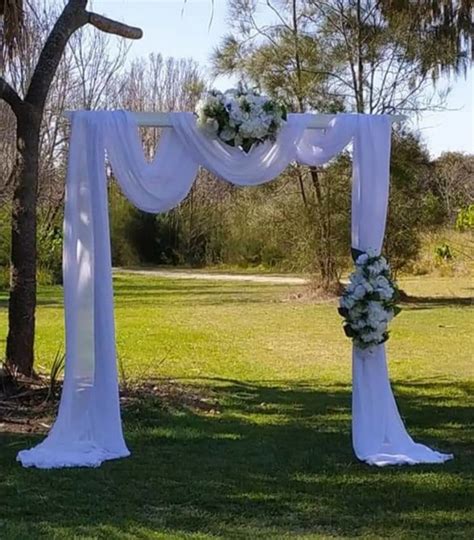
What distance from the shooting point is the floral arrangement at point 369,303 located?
5.44 m

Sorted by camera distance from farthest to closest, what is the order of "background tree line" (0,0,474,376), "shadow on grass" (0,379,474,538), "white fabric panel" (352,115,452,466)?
"background tree line" (0,0,474,376), "white fabric panel" (352,115,452,466), "shadow on grass" (0,379,474,538)

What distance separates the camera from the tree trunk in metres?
7.24

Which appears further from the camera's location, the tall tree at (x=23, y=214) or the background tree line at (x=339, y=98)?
the background tree line at (x=339, y=98)

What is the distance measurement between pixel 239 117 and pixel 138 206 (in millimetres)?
838

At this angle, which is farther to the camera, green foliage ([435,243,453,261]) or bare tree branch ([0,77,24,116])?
green foliage ([435,243,453,261])

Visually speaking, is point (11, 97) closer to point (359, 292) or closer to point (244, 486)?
point (359, 292)

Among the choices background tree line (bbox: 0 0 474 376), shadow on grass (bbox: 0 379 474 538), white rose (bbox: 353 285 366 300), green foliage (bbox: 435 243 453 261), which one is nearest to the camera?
shadow on grass (bbox: 0 379 474 538)

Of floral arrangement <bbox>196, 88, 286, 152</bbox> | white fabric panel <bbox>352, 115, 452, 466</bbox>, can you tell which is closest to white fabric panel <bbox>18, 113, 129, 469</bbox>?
floral arrangement <bbox>196, 88, 286, 152</bbox>

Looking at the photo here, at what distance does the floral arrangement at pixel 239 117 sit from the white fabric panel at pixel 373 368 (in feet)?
1.97

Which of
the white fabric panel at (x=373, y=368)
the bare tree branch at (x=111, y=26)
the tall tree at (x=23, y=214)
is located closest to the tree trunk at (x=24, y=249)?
the tall tree at (x=23, y=214)

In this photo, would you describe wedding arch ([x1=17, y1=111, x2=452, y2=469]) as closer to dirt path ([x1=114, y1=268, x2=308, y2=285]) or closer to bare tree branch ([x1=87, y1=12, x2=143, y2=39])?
bare tree branch ([x1=87, y1=12, x2=143, y2=39])

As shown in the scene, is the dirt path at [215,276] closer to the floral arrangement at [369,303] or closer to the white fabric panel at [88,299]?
the floral arrangement at [369,303]

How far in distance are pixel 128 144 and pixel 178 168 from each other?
35 cm

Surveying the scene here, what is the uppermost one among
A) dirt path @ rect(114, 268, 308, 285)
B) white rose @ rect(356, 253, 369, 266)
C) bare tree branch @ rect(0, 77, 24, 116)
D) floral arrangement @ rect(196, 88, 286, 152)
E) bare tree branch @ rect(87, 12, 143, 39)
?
bare tree branch @ rect(87, 12, 143, 39)
